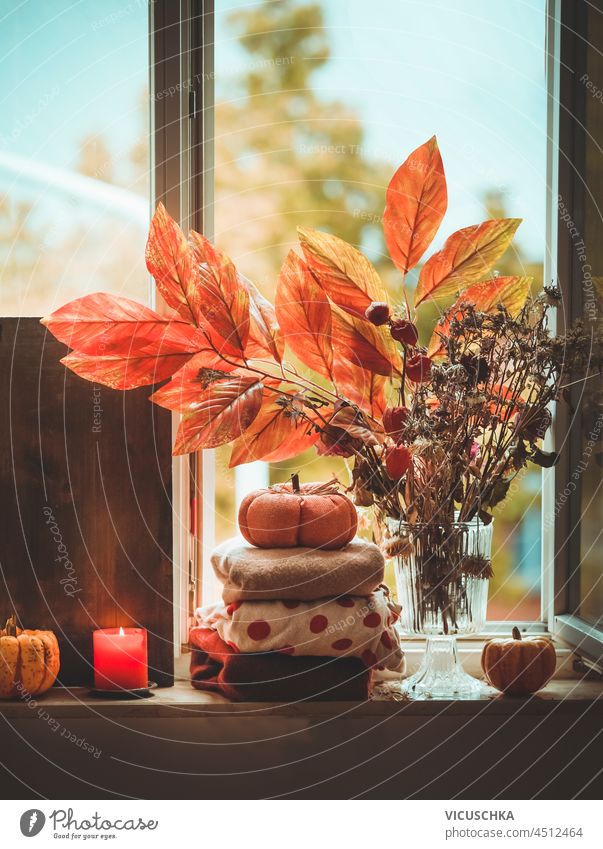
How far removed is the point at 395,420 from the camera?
112 cm

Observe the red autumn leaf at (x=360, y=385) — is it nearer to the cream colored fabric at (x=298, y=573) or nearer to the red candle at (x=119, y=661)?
the cream colored fabric at (x=298, y=573)

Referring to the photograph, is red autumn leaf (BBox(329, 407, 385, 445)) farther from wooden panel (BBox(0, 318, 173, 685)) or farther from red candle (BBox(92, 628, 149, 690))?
red candle (BBox(92, 628, 149, 690))

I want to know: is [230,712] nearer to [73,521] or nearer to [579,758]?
[73,521]

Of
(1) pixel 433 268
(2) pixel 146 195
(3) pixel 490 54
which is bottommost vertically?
(1) pixel 433 268

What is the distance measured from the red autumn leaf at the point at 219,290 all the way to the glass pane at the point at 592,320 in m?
0.48

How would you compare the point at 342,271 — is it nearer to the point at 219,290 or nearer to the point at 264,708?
the point at 219,290

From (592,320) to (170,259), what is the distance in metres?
0.58

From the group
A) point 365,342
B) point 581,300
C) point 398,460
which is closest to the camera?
point 398,460

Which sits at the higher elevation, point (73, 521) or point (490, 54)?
point (490, 54)

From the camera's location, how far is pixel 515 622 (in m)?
1.39

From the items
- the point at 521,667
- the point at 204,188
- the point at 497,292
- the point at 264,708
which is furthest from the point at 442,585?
the point at 204,188
